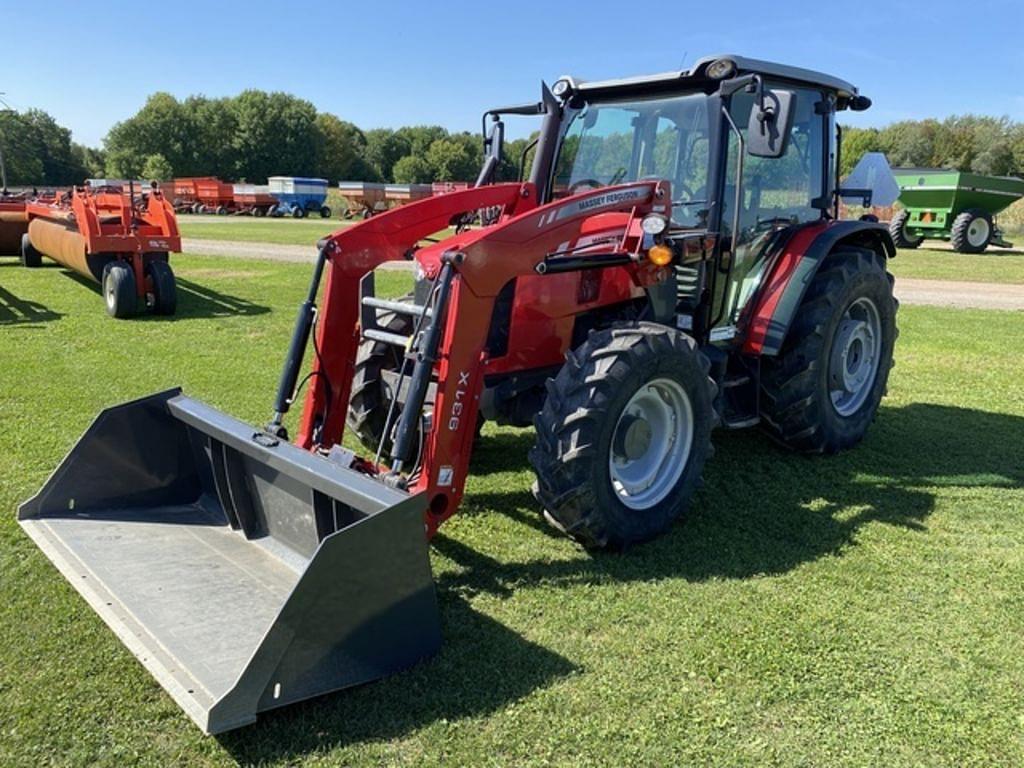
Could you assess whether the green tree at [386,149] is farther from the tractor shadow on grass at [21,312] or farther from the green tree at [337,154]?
the tractor shadow on grass at [21,312]

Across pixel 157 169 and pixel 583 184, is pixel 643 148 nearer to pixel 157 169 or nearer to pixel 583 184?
pixel 583 184

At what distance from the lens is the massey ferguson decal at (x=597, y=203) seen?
3752 millimetres

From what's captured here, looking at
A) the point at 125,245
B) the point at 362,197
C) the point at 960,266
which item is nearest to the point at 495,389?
the point at 125,245

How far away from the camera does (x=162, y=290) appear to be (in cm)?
1053

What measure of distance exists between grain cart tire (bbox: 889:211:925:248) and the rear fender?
64.2 feet

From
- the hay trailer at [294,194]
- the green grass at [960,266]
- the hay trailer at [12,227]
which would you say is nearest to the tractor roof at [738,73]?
the green grass at [960,266]

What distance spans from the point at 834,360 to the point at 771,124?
6.72ft

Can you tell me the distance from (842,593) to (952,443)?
289 cm

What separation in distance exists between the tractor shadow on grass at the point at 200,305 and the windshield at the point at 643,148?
7071 millimetres

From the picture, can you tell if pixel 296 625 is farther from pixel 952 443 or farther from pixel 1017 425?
pixel 1017 425

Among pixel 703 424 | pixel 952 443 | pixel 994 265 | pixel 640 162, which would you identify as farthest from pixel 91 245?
pixel 994 265

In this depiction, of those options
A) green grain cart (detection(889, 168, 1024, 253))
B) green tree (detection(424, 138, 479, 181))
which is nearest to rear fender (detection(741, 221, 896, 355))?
green grain cart (detection(889, 168, 1024, 253))

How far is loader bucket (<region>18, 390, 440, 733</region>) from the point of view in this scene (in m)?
2.54

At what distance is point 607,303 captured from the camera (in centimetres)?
431
